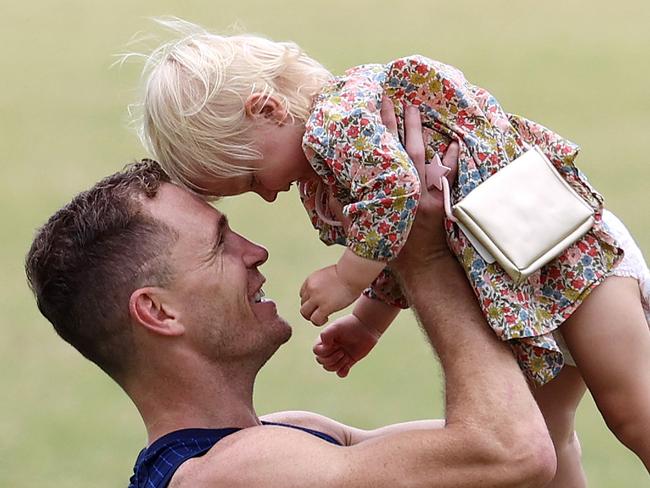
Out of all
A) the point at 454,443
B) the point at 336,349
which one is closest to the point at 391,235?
the point at 454,443

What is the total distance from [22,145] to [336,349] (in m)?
10.6

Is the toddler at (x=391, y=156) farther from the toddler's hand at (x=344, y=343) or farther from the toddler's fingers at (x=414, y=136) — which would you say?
the toddler's hand at (x=344, y=343)

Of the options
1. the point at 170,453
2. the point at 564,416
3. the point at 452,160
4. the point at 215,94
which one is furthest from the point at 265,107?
the point at 564,416

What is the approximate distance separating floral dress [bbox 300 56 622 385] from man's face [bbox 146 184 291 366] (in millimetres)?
290

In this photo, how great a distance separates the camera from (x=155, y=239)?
3699mm

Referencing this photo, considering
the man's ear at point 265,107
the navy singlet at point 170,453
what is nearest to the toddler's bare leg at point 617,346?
the navy singlet at point 170,453

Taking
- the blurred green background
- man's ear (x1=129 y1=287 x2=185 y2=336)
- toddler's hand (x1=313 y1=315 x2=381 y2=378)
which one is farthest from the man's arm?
the blurred green background

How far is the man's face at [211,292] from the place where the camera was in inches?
146

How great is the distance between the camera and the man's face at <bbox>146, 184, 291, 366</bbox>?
3707mm

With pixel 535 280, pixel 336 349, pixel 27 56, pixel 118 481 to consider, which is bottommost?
pixel 27 56

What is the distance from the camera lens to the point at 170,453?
3.58 meters

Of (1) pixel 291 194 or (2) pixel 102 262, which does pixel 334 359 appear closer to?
(2) pixel 102 262

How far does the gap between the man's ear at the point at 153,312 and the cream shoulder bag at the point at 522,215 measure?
773 millimetres

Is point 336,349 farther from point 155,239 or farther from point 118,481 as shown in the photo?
point 118,481
